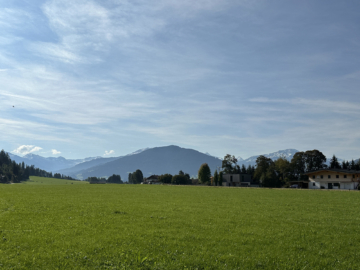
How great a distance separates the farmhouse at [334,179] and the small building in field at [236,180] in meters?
50.4

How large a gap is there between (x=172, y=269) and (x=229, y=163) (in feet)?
575

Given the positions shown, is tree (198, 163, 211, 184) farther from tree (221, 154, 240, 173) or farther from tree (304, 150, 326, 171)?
tree (304, 150, 326, 171)

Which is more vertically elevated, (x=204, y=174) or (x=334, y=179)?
(x=204, y=174)

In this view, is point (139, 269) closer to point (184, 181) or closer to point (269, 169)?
point (269, 169)

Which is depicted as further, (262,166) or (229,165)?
(229,165)

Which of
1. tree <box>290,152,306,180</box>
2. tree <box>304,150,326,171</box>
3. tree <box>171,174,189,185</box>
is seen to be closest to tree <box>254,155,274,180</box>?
tree <box>290,152,306,180</box>

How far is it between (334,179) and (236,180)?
6275cm

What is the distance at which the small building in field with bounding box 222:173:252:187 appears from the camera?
544 feet

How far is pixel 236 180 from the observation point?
167 metres

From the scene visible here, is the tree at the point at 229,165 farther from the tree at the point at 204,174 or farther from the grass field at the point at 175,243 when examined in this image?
the grass field at the point at 175,243

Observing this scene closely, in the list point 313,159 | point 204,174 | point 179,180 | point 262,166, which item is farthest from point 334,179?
point 179,180

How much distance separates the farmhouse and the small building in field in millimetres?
50434

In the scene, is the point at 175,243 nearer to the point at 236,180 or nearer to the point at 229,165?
the point at 236,180

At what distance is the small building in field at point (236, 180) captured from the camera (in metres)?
166
